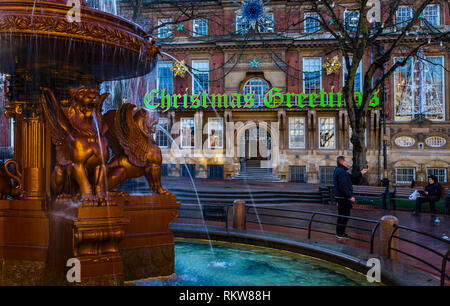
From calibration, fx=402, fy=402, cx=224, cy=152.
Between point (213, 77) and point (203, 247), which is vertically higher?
point (213, 77)

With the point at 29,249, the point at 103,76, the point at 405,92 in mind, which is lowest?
the point at 29,249

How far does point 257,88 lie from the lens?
A: 3394cm

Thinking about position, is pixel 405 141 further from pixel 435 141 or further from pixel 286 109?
pixel 286 109

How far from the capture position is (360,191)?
1781 cm

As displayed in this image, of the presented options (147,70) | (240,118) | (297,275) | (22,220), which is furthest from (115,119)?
(240,118)

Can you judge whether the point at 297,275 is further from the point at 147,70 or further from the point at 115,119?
the point at 147,70

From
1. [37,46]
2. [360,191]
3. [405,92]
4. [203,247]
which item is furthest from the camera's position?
[405,92]

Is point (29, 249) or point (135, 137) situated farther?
point (135, 137)

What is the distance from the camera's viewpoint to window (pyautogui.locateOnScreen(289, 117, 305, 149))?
1307 inches

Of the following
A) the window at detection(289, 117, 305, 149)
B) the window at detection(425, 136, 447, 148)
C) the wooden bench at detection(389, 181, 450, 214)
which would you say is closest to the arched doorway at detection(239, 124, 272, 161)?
the window at detection(289, 117, 305, 149)

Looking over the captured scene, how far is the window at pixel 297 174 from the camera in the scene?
3209 cm

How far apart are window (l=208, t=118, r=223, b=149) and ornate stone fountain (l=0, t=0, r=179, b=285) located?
27.3 meters

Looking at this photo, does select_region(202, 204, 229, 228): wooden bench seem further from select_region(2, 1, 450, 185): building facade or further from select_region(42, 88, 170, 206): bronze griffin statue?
select_region(2, 1, 450, 185): building facade
